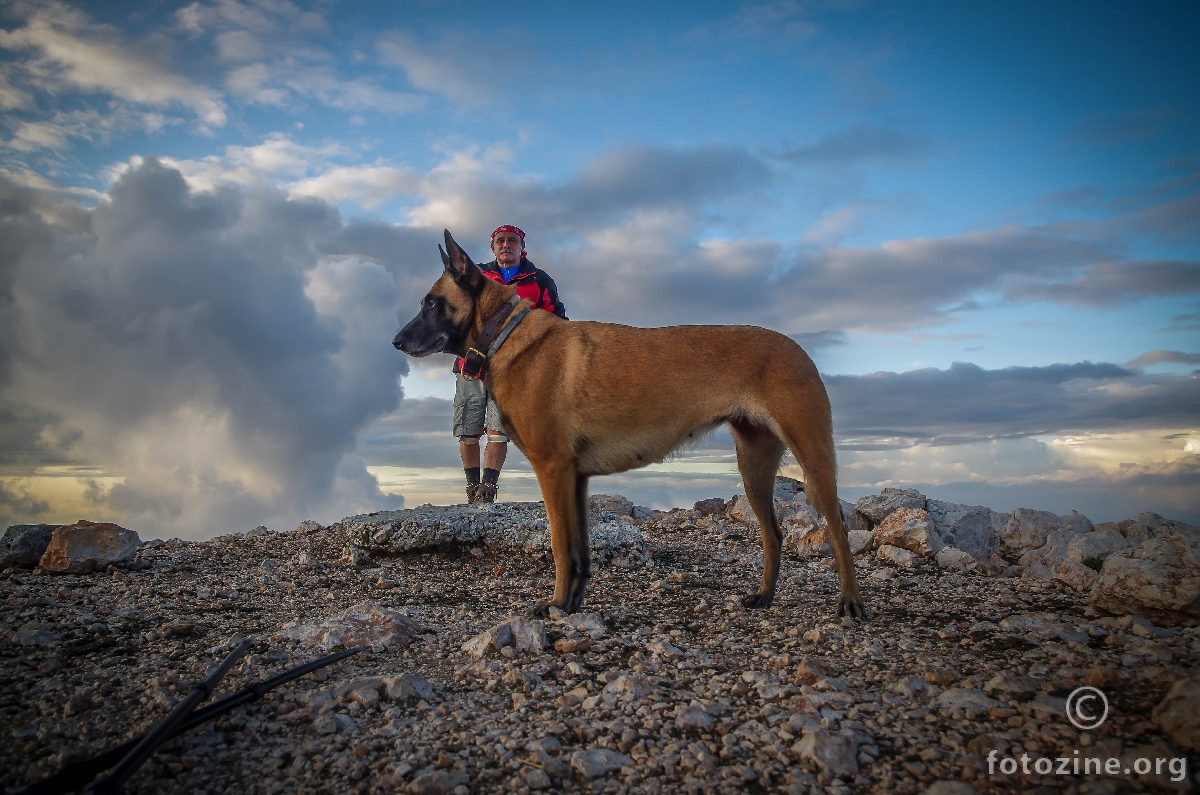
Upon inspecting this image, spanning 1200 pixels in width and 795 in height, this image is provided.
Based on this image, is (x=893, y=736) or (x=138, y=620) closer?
(x=893, y=736)

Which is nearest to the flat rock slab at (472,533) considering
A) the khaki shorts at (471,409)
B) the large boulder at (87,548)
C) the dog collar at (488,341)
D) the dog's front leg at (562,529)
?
the dog's front leg at (562,529)

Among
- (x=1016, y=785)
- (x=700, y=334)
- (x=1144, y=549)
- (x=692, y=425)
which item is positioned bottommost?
(x=1016, y=785)

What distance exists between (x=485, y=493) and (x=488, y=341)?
182 inches

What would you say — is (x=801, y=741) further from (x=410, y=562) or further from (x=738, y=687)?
(x=410, y=562)

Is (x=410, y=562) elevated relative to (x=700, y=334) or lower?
lower

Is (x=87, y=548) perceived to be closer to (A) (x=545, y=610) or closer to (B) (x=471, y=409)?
(B) (x=471, y=409)

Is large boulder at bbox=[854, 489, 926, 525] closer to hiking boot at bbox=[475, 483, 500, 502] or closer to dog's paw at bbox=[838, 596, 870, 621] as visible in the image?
dog's paw at bbox=[838, 596, 870, 621]

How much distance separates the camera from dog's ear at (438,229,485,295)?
6035 mm

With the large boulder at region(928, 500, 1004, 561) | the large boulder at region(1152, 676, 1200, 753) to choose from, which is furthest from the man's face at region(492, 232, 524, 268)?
the large boulder at region(1152, 676, 1200, 753)

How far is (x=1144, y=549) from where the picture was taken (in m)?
5.48

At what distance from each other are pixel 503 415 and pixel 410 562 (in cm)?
313

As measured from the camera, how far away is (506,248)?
1006 centimetres

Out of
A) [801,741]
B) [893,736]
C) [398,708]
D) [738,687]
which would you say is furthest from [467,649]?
[893,736]

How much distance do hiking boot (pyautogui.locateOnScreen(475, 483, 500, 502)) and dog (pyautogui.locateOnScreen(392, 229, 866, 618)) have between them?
14.3 feet
